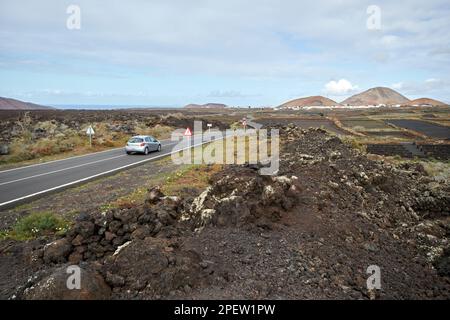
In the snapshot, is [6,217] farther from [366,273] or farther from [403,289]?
[403,289]

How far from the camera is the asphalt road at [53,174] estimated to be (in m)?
14.0

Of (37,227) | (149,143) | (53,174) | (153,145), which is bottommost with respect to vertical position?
(37,227)

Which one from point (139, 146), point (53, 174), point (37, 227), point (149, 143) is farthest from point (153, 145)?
point (37, 227)

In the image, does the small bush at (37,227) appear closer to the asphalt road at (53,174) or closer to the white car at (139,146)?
the asphalt road at (53,174)

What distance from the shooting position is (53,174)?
17.8 meters

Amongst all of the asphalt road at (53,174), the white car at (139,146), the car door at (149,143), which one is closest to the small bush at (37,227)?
the asphalt road at (53,174)

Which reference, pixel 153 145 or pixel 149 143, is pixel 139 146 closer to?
pixel 149 143

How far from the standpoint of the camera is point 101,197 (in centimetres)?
1291

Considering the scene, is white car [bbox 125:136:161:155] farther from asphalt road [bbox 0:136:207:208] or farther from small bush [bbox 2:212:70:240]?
small bush [bbox 2:212:70:240]

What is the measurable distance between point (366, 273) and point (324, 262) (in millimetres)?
878

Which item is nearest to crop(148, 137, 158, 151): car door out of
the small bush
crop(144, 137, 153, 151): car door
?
crop(144, 137, 153, 151): car door

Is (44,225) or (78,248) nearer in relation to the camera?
(78,248)

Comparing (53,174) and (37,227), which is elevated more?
(53,174)

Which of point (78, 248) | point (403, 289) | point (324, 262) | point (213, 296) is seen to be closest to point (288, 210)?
point (324, 262)
